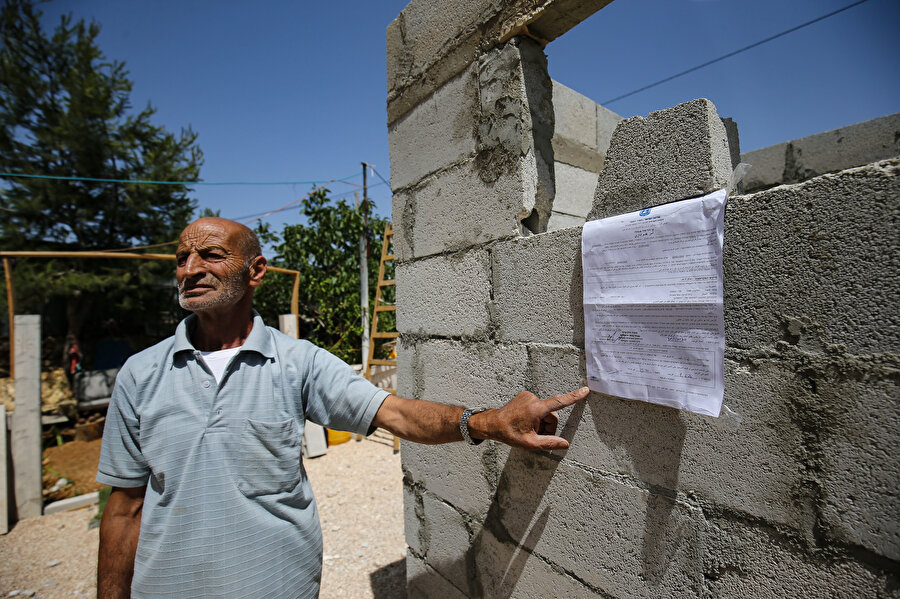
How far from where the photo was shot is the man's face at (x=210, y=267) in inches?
60.9

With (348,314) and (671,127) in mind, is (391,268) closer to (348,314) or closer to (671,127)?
(348,314)

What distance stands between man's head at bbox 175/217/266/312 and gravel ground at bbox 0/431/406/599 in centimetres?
248

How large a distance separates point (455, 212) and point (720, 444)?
1.31 meters

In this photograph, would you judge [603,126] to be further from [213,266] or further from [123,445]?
[123,445]

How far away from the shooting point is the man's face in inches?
60.9

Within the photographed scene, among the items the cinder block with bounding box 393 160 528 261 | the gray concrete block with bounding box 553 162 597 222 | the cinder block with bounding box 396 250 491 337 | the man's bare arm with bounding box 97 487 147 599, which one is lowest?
the man's bare arm with bounding box 97 487 147 599

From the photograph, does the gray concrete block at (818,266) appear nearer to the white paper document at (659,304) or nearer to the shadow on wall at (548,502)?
the white paper document at (659,304)

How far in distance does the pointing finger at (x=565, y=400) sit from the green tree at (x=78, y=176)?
10472 millimetres

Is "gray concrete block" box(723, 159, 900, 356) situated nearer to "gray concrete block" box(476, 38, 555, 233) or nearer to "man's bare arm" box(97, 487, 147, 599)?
"gray concrete block" box(476, 38, 555, 233)

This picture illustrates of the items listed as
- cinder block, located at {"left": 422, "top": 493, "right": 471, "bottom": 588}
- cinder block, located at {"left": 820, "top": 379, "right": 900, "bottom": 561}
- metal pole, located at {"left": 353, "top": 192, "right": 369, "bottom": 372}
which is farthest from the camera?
metal pole, located at {"left": 353, "top": 192, "right": 369, "bottom": 372}

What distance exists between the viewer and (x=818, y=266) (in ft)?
3.13

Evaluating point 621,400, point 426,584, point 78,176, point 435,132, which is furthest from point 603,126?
point 78,176

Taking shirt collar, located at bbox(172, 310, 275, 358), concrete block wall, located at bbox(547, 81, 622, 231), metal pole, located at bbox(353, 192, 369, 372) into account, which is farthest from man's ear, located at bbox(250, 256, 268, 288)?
metal pole, located at bbox(353, 192, 369, 372)

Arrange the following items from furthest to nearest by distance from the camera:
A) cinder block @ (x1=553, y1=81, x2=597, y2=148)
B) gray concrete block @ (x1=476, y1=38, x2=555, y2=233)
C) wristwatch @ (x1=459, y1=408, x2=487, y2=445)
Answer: cinder block @ (x1=553, y1=81, x2=597, y2=148) → gray concrete block @ (x1=476, y1=38, x2=555, y2=233) → wristwatch @ (x1=459, y1=408, x2=487, y2=445)
